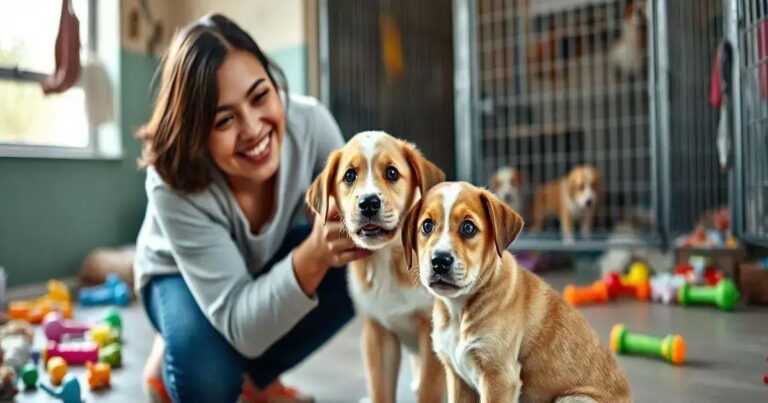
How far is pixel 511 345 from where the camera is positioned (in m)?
0.67

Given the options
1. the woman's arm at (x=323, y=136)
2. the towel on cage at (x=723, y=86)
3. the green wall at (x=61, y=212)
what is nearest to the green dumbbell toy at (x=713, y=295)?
the towel on cage at (x=723, y=86)

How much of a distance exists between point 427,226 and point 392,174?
0.29 feet

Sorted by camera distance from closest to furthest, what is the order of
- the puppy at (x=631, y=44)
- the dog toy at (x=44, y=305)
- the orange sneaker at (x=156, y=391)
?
the orange sneaker at (x=156, y=391) → the dog toy at (x=44, y=305) → the puppy at (x=631, y=44)

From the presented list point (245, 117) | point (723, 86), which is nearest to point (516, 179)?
point (723, 86)

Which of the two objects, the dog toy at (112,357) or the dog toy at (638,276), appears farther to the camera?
the dog toy at (638,276)

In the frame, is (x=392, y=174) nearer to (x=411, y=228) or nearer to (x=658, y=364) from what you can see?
(x=411, y=228)

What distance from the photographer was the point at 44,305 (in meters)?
2.37

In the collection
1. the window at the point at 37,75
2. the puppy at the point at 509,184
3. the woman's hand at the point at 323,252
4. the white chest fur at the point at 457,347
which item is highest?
the window at the point at 37,75

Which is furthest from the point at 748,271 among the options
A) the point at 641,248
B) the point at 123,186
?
the point at 123,186

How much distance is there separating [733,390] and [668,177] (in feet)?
6.15

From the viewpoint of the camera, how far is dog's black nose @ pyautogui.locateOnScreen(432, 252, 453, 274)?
2.00ft

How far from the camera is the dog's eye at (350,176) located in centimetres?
71

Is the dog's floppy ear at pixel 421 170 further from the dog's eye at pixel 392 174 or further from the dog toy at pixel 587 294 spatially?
the dog toy at pixel 587 294

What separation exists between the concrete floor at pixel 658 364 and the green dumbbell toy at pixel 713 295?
36mm
